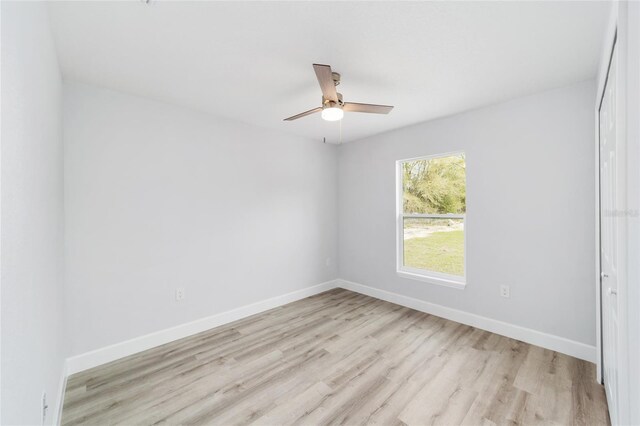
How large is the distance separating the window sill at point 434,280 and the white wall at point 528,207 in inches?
2.3

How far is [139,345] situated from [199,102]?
252cm

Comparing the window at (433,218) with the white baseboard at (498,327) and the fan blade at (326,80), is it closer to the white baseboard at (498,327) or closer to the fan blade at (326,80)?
the white baseboard at (498,327)

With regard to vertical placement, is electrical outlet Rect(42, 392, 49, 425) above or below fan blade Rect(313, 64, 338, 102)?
below

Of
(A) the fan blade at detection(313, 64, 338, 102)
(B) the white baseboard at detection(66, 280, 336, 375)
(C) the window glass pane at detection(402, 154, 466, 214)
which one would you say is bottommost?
(B) the white baseboard at detection(66, 280, 336, 375)

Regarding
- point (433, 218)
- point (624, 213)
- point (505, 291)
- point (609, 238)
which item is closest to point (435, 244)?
point (433, 218)

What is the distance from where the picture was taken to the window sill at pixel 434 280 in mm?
3292

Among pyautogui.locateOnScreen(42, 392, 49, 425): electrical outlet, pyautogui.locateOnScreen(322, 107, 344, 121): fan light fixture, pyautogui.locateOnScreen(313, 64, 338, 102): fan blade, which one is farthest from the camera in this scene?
pyautogui.locateOnScreen(322, 107, 344, 121): fan light fixture

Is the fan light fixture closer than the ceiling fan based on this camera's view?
No

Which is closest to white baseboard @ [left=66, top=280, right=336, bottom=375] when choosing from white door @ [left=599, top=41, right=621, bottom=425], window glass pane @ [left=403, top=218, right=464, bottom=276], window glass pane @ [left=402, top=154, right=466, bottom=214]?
window glass pane @ [left=403, top=218, right=464, bottom=276]

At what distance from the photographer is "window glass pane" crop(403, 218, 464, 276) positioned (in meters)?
3.41

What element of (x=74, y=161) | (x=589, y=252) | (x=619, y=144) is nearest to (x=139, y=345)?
(x=74, y=161)

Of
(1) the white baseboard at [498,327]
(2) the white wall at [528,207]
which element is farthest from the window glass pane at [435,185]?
(1) the white baseboard at [498,327]

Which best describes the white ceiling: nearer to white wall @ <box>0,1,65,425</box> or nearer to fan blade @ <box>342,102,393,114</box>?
fan blade @ <box>342,102,393,114</box>

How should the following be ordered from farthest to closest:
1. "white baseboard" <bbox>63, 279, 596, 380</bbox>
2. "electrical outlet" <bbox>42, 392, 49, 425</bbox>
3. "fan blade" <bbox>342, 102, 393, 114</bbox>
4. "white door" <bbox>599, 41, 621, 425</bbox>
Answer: "white baseboard" <bbox>63, 279, 596, 380</bbox> < "fan blade" <bbox>342, 102, 393, 114</bbox> < "white door" <bbox>599, 41, 621, 425</bbox> < "electrical outlet" <bbox>42, 392, 49, 425</bbox>
